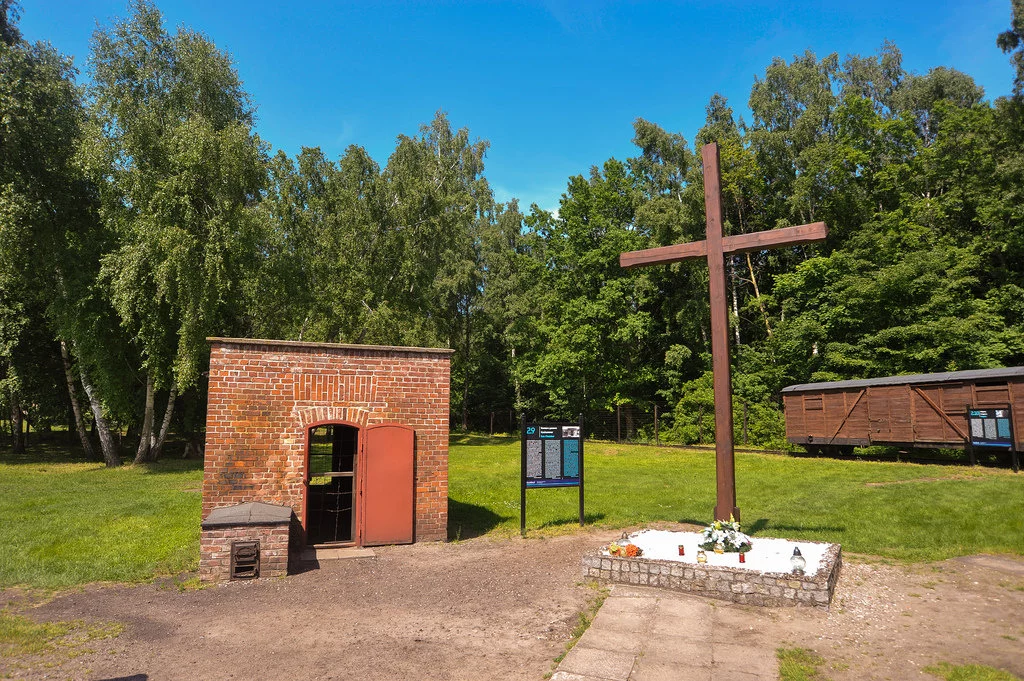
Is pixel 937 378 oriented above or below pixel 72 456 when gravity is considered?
above

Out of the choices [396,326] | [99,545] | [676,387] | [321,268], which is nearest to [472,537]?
[99,545]

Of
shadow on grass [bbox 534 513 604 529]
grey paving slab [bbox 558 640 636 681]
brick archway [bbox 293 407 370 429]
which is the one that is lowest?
shadow on grass [bbox 534 513 604 529]

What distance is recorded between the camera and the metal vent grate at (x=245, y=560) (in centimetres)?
784

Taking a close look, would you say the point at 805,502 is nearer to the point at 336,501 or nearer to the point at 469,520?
the point at 469,520

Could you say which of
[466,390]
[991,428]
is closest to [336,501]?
[991,428]

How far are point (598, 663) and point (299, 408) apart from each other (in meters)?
6.16

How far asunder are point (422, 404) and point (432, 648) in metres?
4.86

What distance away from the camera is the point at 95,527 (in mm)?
11312

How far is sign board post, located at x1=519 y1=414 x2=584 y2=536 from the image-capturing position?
10.5m

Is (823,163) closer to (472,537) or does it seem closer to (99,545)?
(472,537)

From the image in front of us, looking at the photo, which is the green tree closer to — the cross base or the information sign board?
the cross base

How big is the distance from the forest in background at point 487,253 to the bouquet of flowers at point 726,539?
62.4 ft

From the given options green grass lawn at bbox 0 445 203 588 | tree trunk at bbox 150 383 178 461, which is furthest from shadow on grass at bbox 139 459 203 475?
green grass lawn at bbox 0 445 203 588

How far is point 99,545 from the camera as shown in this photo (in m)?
9.94
